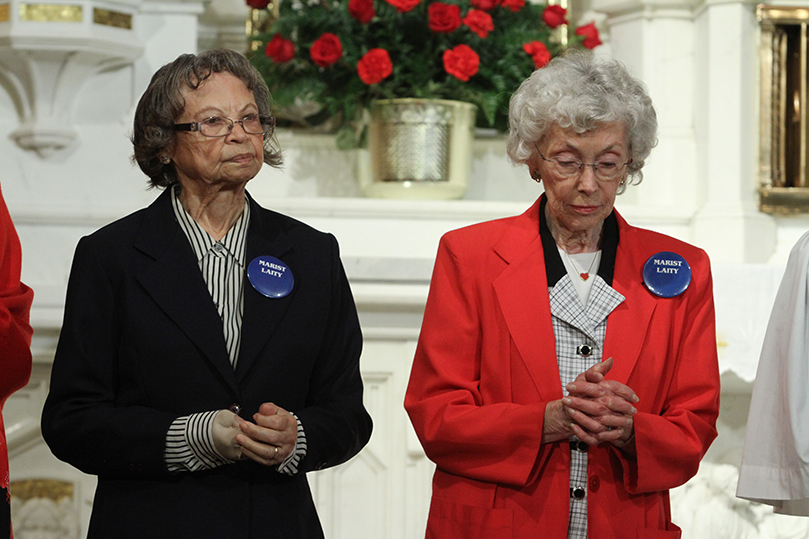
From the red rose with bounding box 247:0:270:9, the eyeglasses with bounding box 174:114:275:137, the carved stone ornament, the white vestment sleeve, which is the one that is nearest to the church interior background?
the carved stone ornament

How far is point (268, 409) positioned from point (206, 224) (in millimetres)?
529

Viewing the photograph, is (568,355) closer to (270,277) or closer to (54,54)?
(270,277)

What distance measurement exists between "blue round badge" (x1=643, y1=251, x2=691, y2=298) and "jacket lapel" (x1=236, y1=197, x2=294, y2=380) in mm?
801

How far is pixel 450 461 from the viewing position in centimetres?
236

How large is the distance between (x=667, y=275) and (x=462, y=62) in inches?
74.9

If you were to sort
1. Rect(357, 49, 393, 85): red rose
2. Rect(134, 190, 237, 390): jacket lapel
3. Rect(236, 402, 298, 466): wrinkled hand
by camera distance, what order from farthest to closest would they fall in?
Rect(357, 49, 393, 85): red rose
Rect(134, 190, 237, 390): jacket lapel
Rect(236, 402, 298, 466): wrinkled hand

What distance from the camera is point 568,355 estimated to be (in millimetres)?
2385

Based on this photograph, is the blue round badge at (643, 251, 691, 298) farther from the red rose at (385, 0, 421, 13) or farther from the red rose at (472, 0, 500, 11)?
the red rose at (472, 0, 500, 11)

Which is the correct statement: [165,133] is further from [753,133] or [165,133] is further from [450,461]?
[753,133]

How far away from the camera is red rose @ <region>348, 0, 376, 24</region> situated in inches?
162

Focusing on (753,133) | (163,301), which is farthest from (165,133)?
(753,133)

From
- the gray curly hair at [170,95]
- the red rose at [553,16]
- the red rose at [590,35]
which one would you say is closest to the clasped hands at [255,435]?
the gray curly hair at [170,95]

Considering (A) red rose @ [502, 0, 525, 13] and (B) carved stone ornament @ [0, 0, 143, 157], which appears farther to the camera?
(A) red rose @ [502, 0, 525, 13]

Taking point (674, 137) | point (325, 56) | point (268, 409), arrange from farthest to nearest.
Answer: point (674, 137) < point (325, 56) < point (268, 409)
